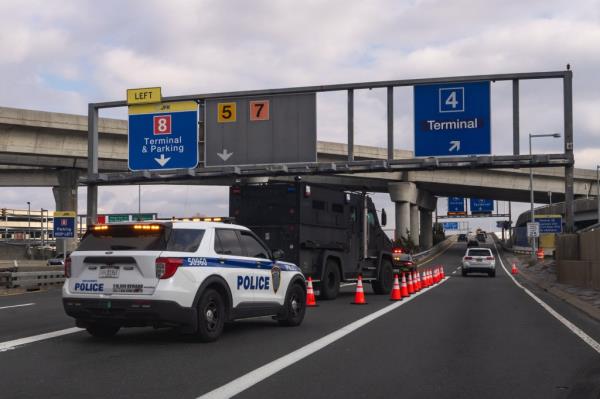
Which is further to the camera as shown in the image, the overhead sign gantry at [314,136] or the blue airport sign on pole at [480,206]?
the blue airport sign on pole at [480,206]

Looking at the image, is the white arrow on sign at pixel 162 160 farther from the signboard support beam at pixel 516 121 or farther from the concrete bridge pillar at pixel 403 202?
the concrete bridge pillar at pixel 403 202

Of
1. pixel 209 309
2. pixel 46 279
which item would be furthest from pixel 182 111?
pixel 209 309

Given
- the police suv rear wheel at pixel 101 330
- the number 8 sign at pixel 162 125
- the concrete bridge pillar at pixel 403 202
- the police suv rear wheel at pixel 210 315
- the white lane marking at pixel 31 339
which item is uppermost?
the number 8 sign at pixel 162 125

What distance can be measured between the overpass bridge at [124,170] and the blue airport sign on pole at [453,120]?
2625mm

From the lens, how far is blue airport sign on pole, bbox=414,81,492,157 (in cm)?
2353

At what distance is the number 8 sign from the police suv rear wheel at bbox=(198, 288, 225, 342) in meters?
17.5

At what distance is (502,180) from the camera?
6347 centimetres

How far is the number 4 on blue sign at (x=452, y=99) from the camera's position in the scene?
2373 centimetres

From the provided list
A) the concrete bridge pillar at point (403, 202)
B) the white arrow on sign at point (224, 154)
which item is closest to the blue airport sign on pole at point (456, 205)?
the concrete bridge pillar at point (403, 202)

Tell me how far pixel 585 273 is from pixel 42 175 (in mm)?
52682

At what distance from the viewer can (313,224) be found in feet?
63.1

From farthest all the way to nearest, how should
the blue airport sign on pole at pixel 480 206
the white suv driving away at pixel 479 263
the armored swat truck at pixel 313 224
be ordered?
the blue airport sign on pole at pixel 480 206, the white suv driving away at pixel 479 263, the armored swat truck at pixel 313 224

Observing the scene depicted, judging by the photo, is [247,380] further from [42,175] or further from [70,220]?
[42,175]

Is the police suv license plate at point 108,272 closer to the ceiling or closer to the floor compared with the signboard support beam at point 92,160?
closer to the floor
